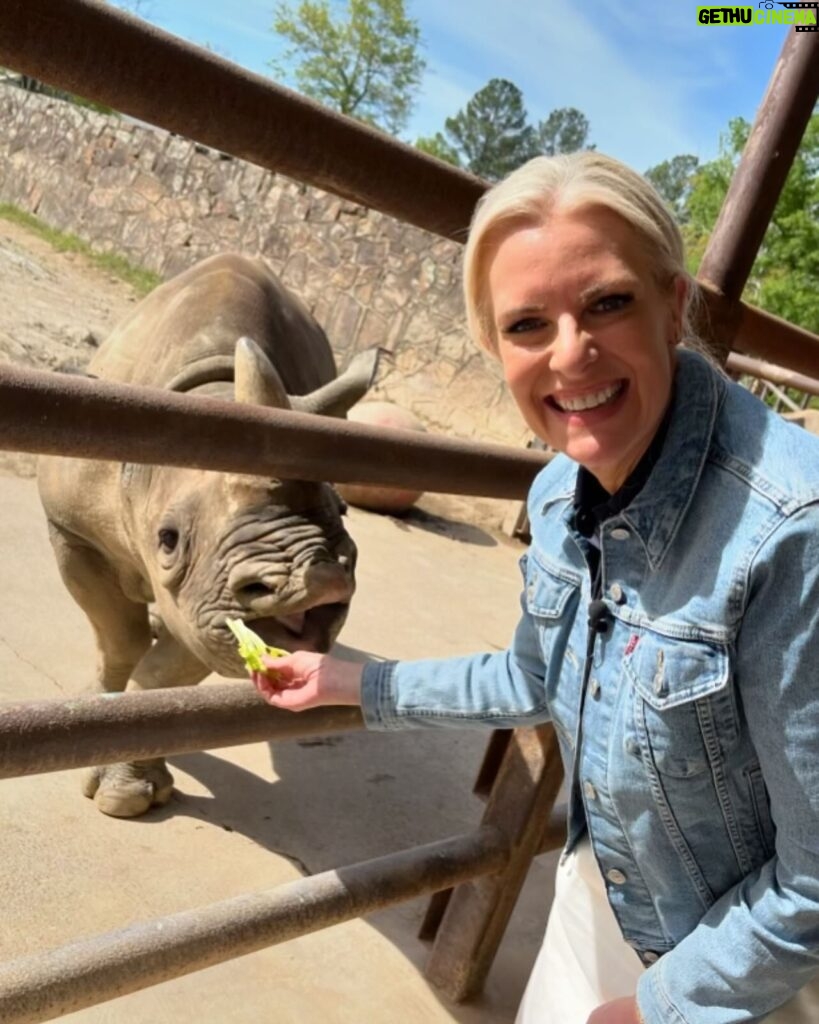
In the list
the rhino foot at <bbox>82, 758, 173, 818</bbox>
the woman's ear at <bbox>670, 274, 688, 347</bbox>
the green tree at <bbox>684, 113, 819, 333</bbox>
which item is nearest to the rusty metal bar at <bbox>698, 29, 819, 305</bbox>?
the woman's ear at <bbox>670, 274, 688, 347</bbox>

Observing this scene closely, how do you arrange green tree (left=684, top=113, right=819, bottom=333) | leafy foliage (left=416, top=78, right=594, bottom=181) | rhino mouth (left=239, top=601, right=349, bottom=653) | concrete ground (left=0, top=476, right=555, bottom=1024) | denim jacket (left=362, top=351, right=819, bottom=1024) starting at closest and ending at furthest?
denim jacket (left=362, top=351, right=819, bottom=1024), rhino mouth (left=239, top=601, right=349, bottom=653), concrete ground (left=0, top=476, right=555, bottom=1024), green tree (left=684, top=113, right=819, bottom=333), leafy foliage (left=416, top=78, right=594, bottom=181)

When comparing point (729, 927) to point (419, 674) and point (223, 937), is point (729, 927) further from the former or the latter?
point (223, 937)

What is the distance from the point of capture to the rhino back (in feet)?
10.1

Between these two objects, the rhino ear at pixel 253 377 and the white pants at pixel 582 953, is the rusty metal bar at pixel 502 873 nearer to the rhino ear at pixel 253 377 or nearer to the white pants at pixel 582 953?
the white pants at pixel 582 953

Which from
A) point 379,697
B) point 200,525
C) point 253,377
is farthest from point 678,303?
point 200,525

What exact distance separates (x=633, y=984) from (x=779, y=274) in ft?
71.4

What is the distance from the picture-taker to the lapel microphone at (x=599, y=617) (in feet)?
4.41

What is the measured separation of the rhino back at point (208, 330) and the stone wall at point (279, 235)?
644 cm

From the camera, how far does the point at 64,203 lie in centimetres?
1506

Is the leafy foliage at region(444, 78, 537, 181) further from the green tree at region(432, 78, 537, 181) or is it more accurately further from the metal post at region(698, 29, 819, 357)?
the metal post at region(698, 29, 819, 357)

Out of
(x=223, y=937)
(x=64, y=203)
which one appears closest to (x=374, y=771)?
(x=223, y=937)

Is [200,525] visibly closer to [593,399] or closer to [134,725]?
[134,725]

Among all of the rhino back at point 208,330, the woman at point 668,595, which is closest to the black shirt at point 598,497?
the woman at point 668,595

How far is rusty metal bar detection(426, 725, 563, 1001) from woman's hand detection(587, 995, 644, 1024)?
861 millimetres
